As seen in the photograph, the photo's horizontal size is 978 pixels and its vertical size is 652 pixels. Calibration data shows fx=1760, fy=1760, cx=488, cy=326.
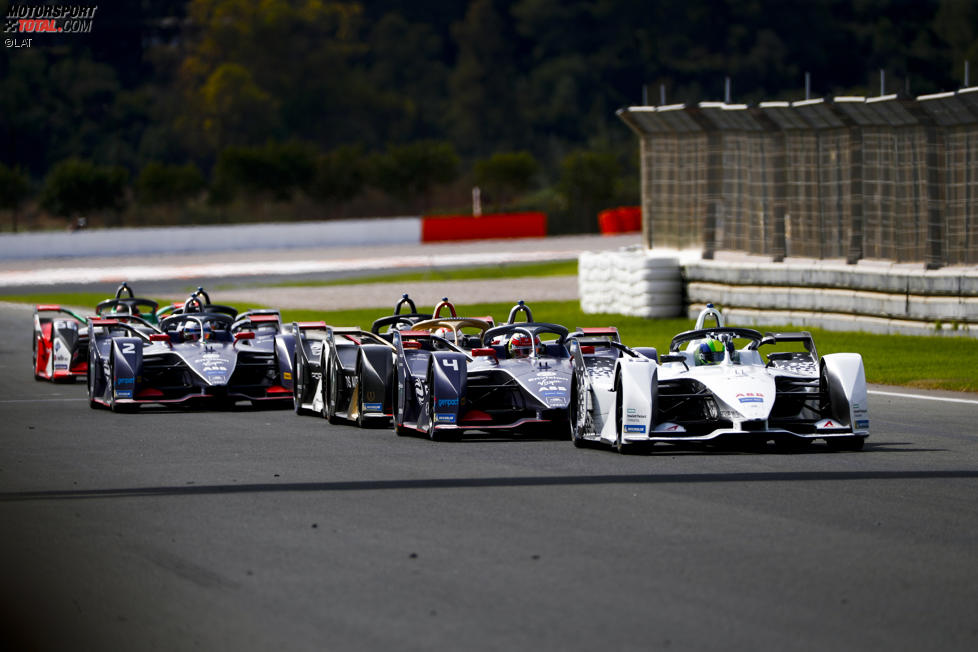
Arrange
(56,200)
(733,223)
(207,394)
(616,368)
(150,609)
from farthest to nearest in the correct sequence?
(56,200) < (733,223) < (207,394) < (616,368) < (150,609)

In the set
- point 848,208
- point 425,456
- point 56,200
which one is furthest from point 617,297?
point 56,200

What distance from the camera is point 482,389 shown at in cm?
1473

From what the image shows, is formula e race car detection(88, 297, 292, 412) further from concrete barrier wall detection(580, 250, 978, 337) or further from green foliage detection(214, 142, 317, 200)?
green foliage detection(214, 142, 317, 200)

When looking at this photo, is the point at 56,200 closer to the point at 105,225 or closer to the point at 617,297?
the point at 105,225

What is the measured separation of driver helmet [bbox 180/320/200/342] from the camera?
19.2 m

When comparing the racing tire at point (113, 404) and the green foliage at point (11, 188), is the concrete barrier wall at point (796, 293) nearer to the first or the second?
the racing tire at point (113, 404)

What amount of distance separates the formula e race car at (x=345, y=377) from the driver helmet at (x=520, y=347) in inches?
47.1

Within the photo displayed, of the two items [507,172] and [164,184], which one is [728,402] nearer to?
[164,184]

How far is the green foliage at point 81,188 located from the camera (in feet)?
229

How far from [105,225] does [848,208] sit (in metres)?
50.1

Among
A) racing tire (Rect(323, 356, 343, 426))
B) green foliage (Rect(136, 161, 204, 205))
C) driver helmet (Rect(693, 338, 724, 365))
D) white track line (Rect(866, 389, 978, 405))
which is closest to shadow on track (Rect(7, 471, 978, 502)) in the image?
driver helmet (Rect(693, 338, 724, 365))

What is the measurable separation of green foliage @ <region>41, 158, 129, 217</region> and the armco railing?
41.9 metres

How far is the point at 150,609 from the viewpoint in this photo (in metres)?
7.48

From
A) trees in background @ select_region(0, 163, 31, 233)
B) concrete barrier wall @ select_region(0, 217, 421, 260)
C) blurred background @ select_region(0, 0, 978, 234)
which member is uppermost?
blurred background @ select_region(0, 0, 978, 234)
